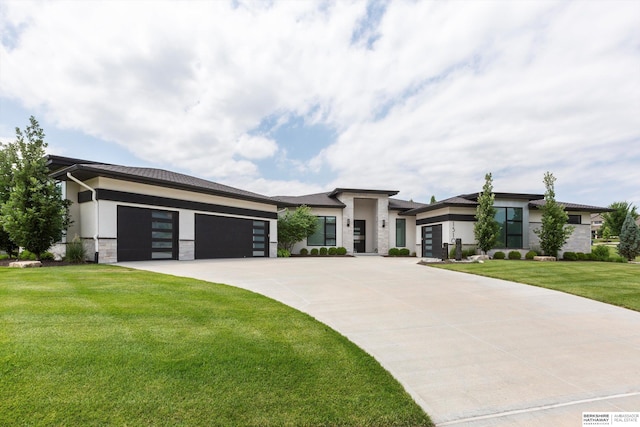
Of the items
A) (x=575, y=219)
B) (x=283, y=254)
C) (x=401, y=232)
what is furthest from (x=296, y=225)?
(x=575, y=219)

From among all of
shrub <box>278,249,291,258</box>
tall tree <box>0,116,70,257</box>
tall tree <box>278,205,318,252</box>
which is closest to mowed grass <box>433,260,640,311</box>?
tall tree <box>278,205,318,252</box>

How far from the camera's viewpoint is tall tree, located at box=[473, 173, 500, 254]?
66.4 ft

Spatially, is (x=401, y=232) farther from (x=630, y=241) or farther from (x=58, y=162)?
(x=58, y=162)

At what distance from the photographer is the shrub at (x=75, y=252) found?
13633 millimetres

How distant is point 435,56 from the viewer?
41.1ft

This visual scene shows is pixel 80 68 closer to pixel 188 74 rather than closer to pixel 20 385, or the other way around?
pixel 188 74

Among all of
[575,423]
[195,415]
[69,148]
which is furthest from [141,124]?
[575,423]

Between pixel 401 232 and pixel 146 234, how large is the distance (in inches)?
754

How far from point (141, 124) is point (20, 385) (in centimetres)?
1662

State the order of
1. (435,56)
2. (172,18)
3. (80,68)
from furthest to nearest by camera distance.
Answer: (435,56) → (80,68) → (172,18)

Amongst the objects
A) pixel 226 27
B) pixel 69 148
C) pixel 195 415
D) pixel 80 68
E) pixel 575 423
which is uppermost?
pixel 226 27

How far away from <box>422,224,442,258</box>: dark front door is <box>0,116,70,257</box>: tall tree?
2107 centimetres

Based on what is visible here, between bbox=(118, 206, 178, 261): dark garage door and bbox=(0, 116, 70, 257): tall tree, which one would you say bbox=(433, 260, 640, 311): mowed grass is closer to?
bbox=(118, 206, 178, 261): dark garage door

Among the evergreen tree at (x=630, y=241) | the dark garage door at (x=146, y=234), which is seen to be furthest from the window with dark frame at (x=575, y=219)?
the dark garage door at (x=146, y=234)
